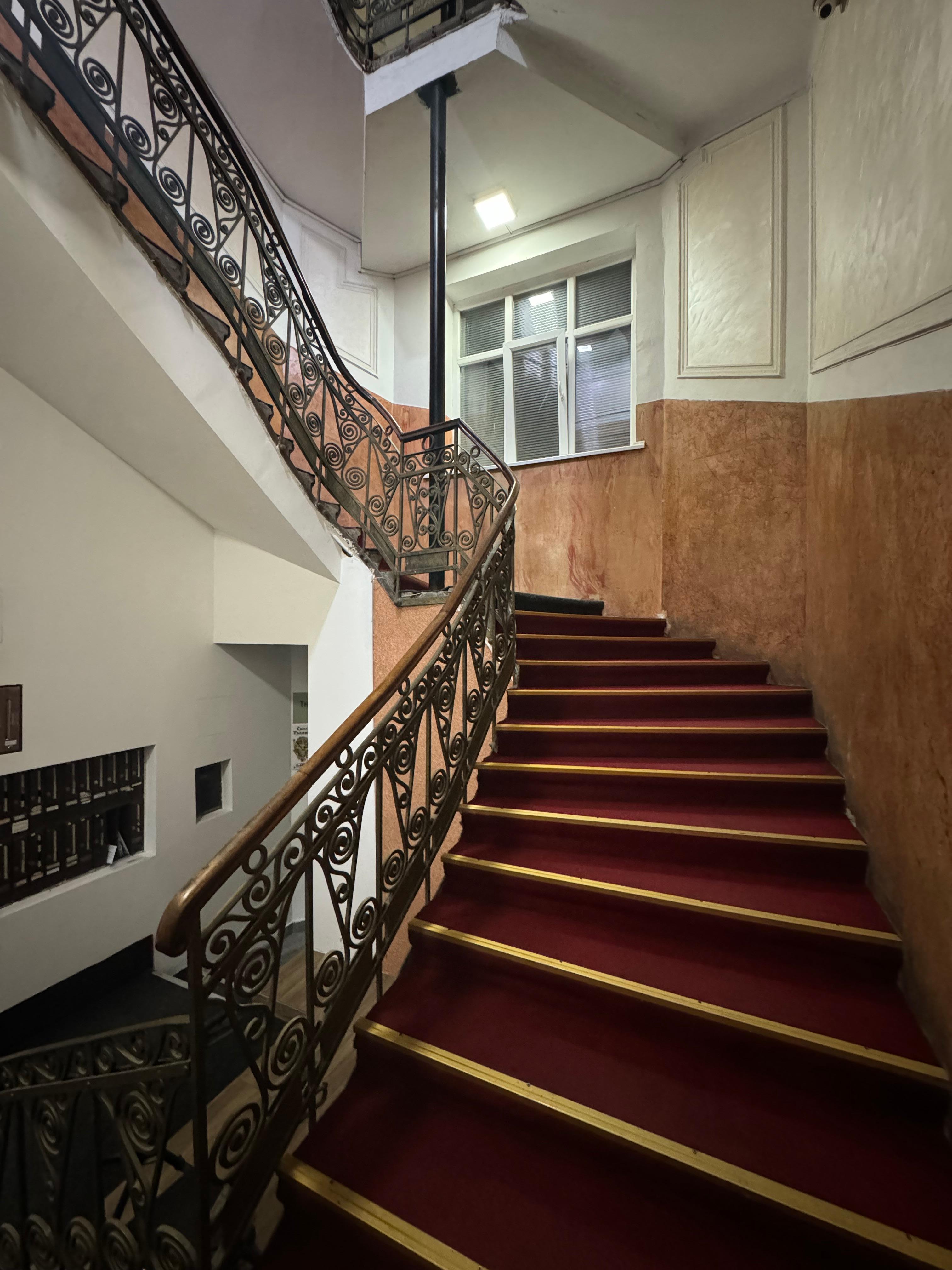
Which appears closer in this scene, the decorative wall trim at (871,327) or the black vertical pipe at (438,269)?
the decorative wall trim at (871,327)

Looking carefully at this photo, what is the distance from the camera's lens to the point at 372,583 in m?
3.78

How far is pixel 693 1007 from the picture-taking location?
4.87ft

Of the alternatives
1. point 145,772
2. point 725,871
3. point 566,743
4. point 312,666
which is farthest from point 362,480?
point 725,871

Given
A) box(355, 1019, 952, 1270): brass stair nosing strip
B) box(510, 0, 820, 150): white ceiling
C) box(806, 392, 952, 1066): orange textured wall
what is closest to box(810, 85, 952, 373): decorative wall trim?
box(806, 392, 952, 1066): orange textured wall

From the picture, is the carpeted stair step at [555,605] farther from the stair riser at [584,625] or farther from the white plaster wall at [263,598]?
the white plaster wall at [263,598]

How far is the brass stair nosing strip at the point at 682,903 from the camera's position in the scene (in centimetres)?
159

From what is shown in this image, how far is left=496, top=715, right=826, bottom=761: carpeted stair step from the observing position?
2.44 metres

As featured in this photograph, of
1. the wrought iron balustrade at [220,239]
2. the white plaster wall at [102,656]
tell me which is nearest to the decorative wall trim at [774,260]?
the wrought iron balustrade at [220,239]

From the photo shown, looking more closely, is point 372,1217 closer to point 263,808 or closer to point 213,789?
point 263,808

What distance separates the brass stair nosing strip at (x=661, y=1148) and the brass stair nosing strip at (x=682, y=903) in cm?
57

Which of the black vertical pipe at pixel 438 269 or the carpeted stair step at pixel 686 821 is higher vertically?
the black vertical pipe at pixel 438 269

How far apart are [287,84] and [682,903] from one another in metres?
5.78

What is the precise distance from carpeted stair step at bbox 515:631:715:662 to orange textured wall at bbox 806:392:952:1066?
110cm

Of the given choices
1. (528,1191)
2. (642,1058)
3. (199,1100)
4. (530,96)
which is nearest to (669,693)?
(642,1058)
